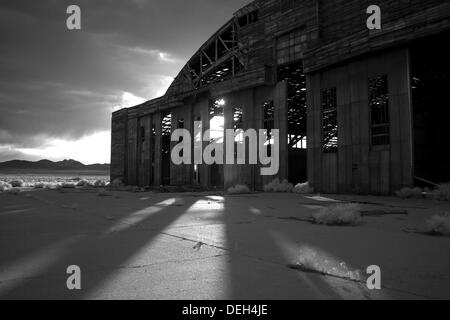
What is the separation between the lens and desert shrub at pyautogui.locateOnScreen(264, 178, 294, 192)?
20578 mm

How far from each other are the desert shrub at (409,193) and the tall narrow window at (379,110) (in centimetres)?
258

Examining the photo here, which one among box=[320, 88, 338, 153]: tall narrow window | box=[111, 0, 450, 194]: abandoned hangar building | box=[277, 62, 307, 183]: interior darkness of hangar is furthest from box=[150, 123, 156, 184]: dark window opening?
box=[320, 88, 338, 153]: tall narrow window

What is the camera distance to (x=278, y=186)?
2091 cm

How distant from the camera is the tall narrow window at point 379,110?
16.8m

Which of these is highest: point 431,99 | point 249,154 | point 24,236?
point 431,99

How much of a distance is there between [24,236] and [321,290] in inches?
204

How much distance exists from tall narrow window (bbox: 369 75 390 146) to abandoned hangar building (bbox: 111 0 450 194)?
0.05m

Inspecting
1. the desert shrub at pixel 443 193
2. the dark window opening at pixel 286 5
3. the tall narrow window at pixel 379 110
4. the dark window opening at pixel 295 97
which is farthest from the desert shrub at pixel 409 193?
the dark window opening at pixel 286 5

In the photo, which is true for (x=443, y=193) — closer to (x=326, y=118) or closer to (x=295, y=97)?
(x=326, y=118)

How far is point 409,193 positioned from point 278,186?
750 cm

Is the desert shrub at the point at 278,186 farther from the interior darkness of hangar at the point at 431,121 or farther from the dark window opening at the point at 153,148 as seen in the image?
the dark window opening at the point at 153,148
